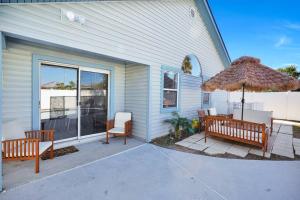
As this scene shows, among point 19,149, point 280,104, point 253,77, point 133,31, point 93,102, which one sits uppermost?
point 133,31

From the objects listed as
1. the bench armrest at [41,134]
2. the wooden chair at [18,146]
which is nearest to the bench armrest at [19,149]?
the wooden chair at [18,146]

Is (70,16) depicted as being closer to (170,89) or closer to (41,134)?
(41,134)

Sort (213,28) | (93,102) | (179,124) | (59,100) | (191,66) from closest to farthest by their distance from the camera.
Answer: (59,100) → (93,102) → (179,124) → (191,66) → (213,28)

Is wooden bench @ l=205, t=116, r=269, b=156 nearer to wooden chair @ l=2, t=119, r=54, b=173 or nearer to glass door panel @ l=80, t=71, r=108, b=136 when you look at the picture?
glass door panel @ l=80, t=71, r=108, b=136

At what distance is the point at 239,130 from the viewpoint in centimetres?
471

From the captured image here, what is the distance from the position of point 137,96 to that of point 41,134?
3.05 metres

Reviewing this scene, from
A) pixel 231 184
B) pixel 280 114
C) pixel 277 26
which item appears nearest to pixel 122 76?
pixel 231 184

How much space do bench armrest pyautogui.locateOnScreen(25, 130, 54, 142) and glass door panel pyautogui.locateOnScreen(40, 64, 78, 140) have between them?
36cm

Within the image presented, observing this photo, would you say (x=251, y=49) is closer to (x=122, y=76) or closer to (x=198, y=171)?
(x=122, y=76)

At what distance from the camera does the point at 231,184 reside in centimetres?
281

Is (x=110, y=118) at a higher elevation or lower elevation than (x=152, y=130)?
higher

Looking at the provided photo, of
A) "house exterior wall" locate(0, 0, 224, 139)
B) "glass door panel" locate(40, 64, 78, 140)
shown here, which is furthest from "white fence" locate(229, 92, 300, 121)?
"glass door panel" locate(40, 64, 78, 140)

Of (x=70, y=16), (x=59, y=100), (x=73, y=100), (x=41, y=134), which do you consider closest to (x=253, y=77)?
(x=70, y=16)

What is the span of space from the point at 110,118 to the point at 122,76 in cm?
170
